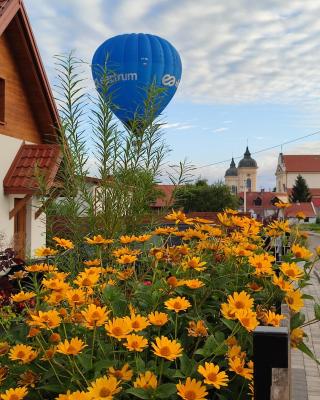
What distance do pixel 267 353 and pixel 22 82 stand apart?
35.6 ft

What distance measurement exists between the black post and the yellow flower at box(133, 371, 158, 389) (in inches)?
9.9

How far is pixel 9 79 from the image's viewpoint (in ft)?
34.5

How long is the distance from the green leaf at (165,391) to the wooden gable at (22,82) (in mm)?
8754

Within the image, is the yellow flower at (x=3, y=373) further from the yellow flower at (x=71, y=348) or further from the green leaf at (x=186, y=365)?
the green leaf at (x=186, y=365)

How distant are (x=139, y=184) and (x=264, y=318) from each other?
5.56 feet

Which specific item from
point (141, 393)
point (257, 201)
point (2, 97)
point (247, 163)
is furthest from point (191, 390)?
point (247, 163)

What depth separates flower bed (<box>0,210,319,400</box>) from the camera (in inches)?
52.6

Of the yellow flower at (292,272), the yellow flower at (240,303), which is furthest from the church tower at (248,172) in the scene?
the yellow flower at (240,303)

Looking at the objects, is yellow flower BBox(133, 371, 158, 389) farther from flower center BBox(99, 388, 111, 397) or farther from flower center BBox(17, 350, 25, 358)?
flower center BBox(17, 350, 25, 358)

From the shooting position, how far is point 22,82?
11141mm

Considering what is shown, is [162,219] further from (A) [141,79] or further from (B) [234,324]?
(A) [141,79]

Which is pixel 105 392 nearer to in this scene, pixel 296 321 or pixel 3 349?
pixel 3 349

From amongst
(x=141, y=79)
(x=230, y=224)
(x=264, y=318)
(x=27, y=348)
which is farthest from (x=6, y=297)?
(x=141, y=79)

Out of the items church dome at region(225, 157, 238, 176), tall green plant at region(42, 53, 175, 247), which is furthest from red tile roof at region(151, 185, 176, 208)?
church dome at region(225, 157, 238, 176)
